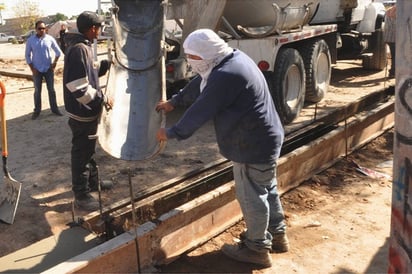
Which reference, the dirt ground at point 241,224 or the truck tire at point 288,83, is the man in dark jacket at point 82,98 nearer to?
the dirt ground at point 241,224

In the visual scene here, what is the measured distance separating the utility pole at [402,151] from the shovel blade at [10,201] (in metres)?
3.25

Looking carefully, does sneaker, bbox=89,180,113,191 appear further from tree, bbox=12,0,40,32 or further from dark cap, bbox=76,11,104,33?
tree, bbox=12,0,40,32

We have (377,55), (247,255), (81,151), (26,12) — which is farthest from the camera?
(26,12)

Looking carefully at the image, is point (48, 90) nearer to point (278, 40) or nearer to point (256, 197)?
point (278, 40)

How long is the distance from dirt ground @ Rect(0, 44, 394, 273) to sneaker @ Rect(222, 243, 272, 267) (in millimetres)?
57

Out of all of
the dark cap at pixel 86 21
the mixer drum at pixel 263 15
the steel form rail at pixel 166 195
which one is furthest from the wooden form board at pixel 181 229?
the mixer drum at pixel 263 15

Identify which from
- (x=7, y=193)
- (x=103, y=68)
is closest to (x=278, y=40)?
(x=103, y=68)

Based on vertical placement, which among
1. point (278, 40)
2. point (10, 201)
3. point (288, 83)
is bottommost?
point (10, 201)

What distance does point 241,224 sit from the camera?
4375mm

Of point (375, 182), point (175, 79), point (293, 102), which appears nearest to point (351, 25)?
point (293, 102)

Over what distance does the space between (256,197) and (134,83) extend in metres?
3.16

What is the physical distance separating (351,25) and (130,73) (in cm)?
650

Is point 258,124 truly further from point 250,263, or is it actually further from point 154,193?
point 154,193

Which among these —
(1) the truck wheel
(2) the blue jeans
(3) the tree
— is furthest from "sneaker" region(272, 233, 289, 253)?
(3) the tree
